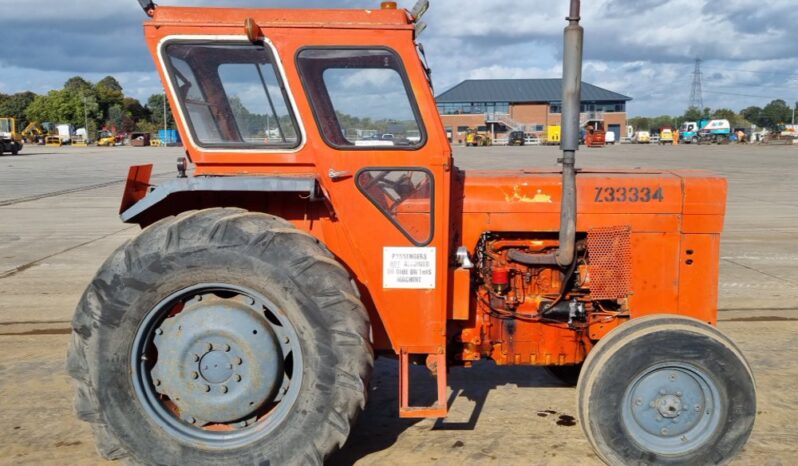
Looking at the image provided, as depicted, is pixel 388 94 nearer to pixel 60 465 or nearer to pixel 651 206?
pixel 651 206

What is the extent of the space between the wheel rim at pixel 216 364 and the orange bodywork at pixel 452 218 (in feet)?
1.93

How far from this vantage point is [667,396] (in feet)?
12.7

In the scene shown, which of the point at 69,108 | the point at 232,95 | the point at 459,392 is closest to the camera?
the point at 232,95

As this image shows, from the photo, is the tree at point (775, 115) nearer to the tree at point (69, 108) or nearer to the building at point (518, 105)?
the building at point (518, 105)

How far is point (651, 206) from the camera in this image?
421 centimetres

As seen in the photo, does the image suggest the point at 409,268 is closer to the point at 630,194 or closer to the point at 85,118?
the point at 630,194

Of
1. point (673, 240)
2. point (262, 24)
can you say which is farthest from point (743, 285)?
point (262, 24)

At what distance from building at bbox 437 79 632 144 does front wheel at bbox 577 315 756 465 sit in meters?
73.0

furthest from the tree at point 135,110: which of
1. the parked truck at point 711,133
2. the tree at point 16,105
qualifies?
the parked truck at point 711,133

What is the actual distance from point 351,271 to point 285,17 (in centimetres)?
138

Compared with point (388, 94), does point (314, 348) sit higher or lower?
lower

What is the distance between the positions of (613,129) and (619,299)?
96171mm

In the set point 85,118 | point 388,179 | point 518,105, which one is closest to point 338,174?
point 388,179

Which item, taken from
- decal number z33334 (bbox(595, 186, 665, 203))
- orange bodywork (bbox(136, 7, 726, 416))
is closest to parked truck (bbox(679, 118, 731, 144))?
orange bodywork (bbox(136, 7, 726, 416))
